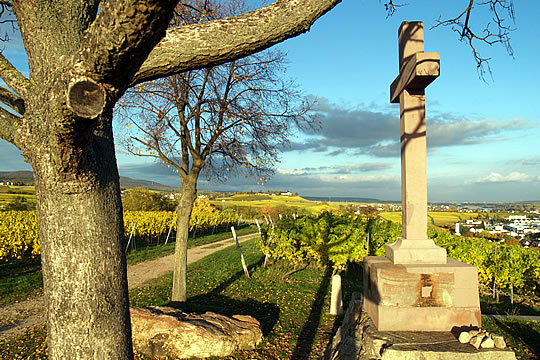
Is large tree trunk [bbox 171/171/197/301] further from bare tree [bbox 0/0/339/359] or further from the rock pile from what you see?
the rock pile

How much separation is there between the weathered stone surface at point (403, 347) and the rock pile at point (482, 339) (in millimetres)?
50

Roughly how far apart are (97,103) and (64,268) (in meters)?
1.11

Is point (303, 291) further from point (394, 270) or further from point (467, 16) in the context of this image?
point (467, 16)

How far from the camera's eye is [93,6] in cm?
229

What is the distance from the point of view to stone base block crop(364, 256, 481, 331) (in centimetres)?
412

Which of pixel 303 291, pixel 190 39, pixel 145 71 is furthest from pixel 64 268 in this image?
pixel 303 291

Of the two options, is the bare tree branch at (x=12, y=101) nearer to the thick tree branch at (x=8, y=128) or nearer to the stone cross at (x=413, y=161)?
the thick tree branch at (x=8, y=128)

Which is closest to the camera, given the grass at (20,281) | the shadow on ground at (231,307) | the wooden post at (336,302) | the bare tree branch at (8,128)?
the bare tree branch at (8,128)

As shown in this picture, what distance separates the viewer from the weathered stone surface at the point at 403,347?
3346 millimetres

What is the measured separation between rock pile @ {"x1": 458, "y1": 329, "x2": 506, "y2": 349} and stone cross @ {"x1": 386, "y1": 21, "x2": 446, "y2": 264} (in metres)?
1.01

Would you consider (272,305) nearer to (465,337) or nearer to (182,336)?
(182,336)

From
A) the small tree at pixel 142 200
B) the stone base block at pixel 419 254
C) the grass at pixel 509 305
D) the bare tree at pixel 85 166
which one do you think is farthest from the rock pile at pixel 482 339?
the small tree at pixel 142 200

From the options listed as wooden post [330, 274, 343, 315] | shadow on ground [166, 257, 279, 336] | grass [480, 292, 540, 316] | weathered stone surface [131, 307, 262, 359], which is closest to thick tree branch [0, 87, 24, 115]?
weathered stone surface [131, 307, 262, 359]

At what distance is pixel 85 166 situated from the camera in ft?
6.37
